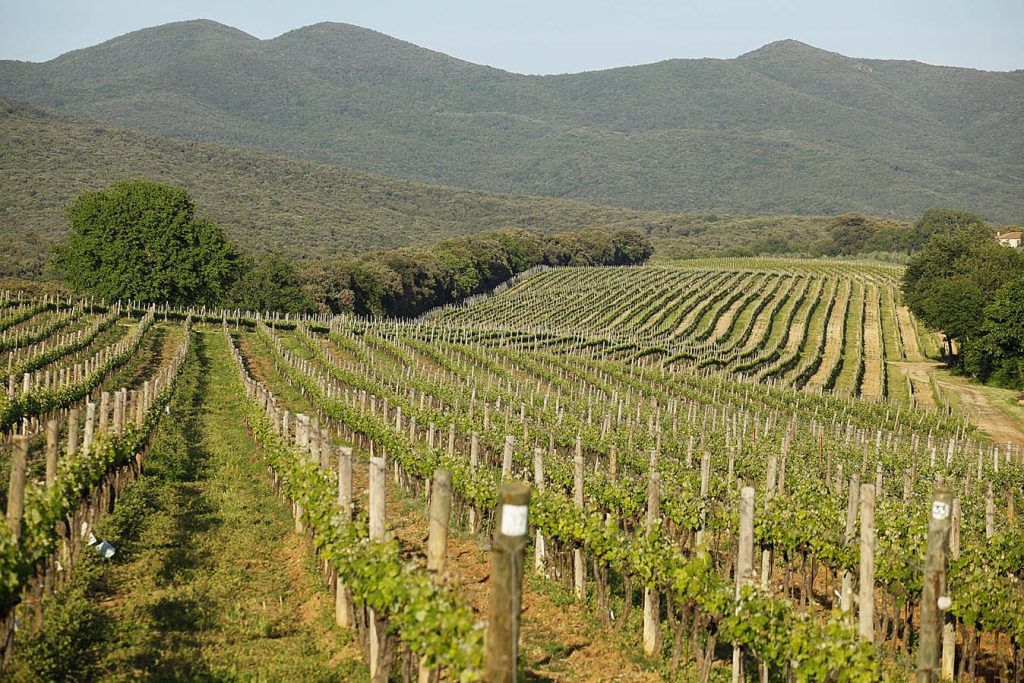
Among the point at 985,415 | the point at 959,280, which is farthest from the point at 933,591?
the point at 959,280

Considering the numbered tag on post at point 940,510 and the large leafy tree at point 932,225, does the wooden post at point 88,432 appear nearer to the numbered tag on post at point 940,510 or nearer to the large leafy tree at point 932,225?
the numbered tag on post at point 940,510

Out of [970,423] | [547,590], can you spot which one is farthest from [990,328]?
[547,590]

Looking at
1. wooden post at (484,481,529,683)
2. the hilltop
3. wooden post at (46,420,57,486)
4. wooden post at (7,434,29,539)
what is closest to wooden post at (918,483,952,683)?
wooden post at (484,481,529,683)

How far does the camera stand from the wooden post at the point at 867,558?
895 centimetres

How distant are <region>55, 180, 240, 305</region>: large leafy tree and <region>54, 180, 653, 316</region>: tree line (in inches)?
2.8

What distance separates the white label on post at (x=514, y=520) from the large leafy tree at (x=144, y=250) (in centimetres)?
6441

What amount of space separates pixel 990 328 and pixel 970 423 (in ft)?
51.9

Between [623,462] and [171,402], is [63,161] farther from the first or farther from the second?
[623,462]

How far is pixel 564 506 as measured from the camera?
12.7 metres

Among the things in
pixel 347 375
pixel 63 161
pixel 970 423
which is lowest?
pixel 970 423

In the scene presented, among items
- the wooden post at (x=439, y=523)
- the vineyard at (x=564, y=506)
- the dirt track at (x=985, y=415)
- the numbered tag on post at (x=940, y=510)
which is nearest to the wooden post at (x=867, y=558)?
the vineyard at (x=564, y=506)

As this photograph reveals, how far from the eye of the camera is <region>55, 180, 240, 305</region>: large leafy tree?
65.6 metres

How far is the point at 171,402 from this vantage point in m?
27.7

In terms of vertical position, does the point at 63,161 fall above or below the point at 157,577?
above
